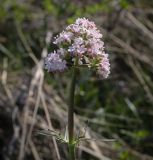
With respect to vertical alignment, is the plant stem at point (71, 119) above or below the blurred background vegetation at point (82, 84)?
below

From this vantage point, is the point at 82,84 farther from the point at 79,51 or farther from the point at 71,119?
the point at 79,51

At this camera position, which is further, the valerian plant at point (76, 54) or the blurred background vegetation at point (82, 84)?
the blurred background vegetation at point (82, 84)

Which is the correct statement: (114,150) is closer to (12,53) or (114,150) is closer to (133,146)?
Answer: (133,146)

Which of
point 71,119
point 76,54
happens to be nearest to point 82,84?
point 71,119

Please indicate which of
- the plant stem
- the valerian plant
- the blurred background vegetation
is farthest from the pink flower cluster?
the blurred background vegetation

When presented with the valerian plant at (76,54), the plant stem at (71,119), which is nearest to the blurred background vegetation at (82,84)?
the plant stem at (71,119)

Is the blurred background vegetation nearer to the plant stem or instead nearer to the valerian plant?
the plant stem

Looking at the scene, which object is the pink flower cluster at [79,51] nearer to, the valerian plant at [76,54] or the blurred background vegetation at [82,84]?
the valerian plant at [76,54]

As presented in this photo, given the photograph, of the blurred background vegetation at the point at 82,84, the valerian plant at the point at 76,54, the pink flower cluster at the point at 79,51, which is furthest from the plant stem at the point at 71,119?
the blurred background vegetation at the point at 82,84
